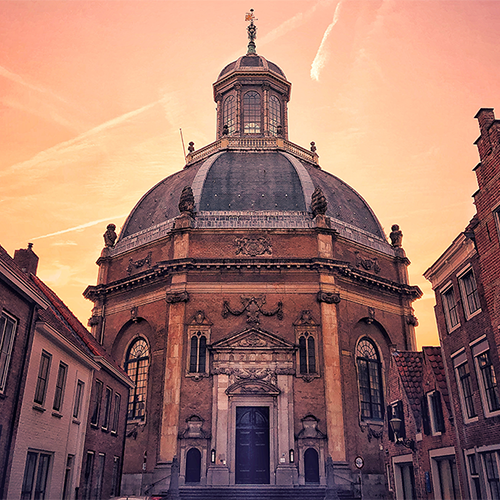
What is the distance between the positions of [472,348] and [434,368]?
295 centimetres

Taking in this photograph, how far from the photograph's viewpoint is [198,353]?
32.7m

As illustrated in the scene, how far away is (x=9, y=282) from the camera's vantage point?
15.1 meters

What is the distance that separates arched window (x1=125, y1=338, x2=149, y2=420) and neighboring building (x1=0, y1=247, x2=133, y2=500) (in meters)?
8.28

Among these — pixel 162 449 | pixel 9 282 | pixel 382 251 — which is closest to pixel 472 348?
pixel 9 282

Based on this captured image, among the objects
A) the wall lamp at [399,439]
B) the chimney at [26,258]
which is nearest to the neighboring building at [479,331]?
the wall lamp at [399,439]

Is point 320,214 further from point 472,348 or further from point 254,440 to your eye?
point 472,348

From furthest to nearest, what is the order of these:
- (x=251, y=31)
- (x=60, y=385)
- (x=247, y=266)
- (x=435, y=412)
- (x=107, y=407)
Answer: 1. (x=251, y=31)
2. (x=247, y=266)
3. (x=107, y=407)
4. (x=435, y=412)
5. (x=60, y=385)

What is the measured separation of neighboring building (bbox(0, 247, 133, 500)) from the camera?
16484 mm

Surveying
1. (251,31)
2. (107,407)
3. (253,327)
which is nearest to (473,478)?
(107,407)

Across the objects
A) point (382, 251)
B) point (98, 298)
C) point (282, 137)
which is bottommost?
point (98, 298)

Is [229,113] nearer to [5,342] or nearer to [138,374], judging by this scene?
[138,374]

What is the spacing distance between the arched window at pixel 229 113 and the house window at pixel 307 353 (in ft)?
78.7

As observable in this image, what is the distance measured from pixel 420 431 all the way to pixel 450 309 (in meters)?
4.86

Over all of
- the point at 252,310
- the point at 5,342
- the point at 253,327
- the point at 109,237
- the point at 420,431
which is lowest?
the point at 420,431
